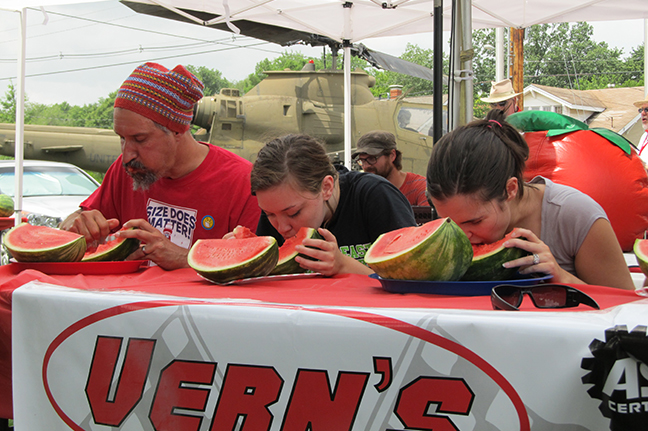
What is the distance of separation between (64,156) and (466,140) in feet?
50.1

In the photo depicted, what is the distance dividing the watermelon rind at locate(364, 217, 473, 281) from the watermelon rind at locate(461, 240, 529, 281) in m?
0.04

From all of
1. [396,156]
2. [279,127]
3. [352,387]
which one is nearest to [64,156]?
[279,127]

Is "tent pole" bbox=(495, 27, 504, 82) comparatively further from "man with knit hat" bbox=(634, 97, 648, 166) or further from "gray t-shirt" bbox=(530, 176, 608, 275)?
"gray t-shirt" bbox=(530, 176, 608, 275)

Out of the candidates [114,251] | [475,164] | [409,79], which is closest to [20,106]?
[114,251]

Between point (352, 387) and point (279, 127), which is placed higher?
point (279, 127)

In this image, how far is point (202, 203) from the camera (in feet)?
8.46

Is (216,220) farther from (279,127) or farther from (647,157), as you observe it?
(279,127)

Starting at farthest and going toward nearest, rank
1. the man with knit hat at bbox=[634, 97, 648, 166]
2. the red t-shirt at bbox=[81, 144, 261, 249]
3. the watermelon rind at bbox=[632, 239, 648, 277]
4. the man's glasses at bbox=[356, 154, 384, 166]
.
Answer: the man with knit hat at bbox=[634, 97, 648, 166]
the man's glasses at bbox=[356, 154, 384, 166]
the red t-shirt at bbox=[81, 144, 261, 249]
the watermelon rind at bbox=[632, 239, 648, 277]

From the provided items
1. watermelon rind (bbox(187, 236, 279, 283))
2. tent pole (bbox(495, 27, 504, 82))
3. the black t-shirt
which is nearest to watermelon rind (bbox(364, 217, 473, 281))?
watermelon rind (bbox(187, 236, 279, 283))

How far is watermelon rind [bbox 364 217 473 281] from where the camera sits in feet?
4.11

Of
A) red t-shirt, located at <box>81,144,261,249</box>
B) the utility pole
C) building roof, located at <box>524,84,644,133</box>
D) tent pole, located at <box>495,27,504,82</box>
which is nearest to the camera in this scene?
red t-shirt, located at <box>81,144,261,249</box>

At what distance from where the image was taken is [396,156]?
5512mm

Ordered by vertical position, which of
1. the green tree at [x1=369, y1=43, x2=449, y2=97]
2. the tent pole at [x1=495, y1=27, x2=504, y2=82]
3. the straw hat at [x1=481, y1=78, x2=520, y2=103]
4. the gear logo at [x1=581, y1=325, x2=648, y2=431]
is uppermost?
the green tree at [x1=369, y1=43, x2=449, y2=97]

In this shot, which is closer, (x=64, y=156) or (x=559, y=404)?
(x=559, y=404)
